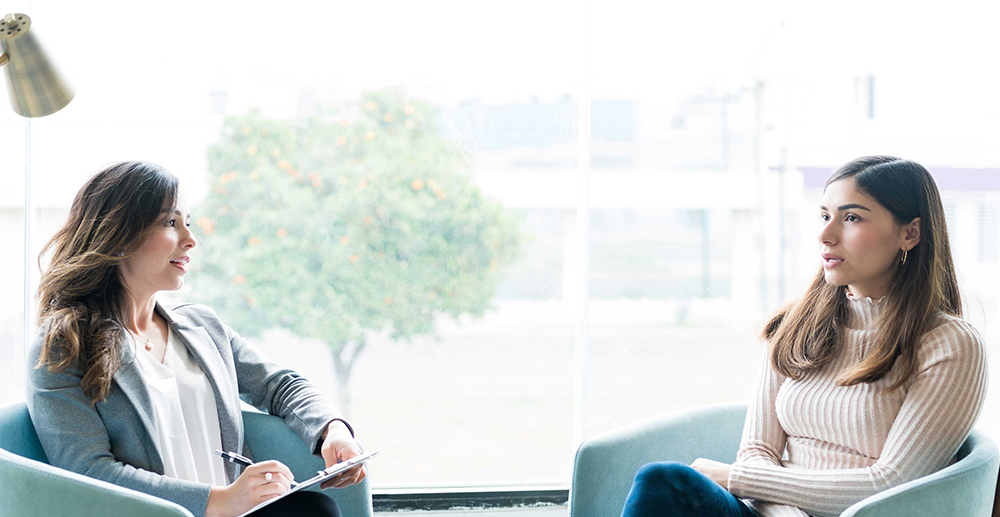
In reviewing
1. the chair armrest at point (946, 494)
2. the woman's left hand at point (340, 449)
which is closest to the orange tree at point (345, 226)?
the woman's left hand at point (340, 449)

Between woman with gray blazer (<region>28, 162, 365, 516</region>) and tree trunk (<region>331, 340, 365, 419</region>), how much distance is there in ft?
1.63

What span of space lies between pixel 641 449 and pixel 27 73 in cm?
150

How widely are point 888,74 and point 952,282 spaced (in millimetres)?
966

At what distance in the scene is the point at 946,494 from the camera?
138 centimetres

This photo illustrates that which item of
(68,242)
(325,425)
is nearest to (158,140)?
(68,242)

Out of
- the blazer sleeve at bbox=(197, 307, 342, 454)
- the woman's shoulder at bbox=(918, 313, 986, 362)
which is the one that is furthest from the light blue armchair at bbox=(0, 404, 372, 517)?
the woman's shoulder at bbox=(918, 313, 986, 362)

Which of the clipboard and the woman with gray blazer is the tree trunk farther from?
the clipboard

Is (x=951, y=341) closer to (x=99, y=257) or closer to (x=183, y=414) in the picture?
(x=183, y=414)

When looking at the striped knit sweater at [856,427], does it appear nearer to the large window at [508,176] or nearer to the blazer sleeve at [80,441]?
the large window at [508,176]

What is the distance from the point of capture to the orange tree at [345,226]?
2219 mm

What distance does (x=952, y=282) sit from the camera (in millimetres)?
1622

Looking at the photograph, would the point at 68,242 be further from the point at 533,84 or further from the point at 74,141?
the point at 533,84

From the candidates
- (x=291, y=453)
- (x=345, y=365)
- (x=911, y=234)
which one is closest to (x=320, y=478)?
(x=291, y=453)

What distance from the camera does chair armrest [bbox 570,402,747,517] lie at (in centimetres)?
171
